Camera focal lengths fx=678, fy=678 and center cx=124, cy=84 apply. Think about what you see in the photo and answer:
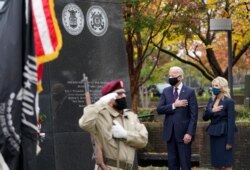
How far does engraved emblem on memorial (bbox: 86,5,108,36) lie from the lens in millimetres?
9945

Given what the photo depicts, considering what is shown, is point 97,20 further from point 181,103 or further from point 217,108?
point 217,108

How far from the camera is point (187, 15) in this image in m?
18.8

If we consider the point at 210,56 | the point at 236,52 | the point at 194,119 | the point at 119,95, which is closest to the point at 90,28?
the point at 194,119

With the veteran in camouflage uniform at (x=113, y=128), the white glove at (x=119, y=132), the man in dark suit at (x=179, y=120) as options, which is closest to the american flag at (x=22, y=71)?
the veteran in camouflage uniform at (x=113, y=128)

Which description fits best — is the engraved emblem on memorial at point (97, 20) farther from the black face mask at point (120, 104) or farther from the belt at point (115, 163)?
the belt at point (115, 163)

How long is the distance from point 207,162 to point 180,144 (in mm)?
2790

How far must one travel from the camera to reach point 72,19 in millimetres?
9648

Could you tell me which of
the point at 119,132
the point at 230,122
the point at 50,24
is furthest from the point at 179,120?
the point at 50,24

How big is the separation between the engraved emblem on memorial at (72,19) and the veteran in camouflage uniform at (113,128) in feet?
9.35

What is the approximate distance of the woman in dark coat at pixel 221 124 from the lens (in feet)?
35.1

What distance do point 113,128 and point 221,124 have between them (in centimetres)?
429

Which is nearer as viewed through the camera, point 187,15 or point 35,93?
point 35,93

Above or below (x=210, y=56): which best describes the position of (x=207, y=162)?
below

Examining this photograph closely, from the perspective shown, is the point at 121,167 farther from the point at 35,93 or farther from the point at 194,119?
the point at 194,119
